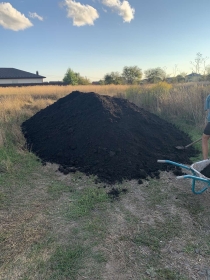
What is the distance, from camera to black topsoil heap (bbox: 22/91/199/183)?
4332 mm

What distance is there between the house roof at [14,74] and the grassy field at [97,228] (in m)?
37.3

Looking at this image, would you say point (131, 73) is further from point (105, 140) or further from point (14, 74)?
point (105, 140)

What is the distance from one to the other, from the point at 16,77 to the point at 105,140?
122 ft

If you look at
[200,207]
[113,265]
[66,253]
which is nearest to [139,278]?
[113,265]

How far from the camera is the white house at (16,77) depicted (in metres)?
36.7

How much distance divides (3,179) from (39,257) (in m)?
2.11

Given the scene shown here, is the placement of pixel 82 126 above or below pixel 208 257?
above

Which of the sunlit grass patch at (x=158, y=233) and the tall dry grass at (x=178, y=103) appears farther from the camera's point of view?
the tall dry grass at (x=178, y=103)

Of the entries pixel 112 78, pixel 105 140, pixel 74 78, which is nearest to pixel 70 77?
pixel 74 78

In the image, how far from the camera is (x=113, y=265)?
2.21 metres

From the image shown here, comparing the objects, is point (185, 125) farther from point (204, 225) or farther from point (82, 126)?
point (204, 225)

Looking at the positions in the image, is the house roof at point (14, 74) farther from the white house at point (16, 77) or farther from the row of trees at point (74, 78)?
the row of trees at point (74, 78)

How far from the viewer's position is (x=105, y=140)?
16.0ft

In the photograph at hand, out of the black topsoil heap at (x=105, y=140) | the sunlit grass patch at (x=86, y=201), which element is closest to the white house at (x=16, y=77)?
the black topsoil heap at (x=105, y=140)
